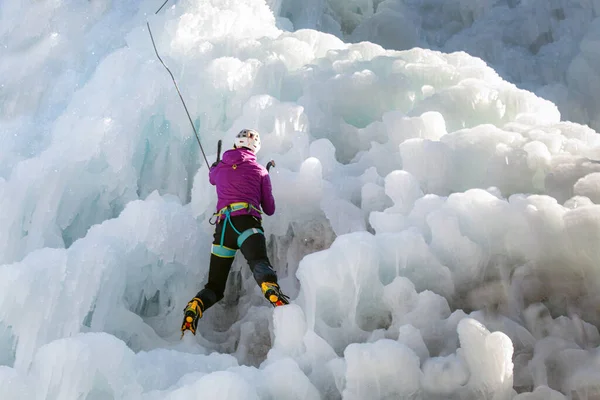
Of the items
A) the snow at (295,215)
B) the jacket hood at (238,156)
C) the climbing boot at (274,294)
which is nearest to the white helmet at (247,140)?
the jacket hood at (238,156)

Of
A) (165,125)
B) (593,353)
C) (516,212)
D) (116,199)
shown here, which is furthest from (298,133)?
(593,353)

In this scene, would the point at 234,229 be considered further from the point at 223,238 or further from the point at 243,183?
the point at 243,183

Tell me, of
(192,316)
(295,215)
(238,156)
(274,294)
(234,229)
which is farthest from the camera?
(295,215)

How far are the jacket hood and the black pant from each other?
0.45 metres

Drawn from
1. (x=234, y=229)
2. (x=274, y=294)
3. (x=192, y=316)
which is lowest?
(x=192, y=316)

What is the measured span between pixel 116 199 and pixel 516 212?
3.49m

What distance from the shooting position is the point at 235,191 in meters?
4.29

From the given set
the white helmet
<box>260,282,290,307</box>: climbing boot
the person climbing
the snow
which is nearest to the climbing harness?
the person climbing

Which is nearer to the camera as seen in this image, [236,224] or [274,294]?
[274,294]

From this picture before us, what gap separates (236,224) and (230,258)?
26cm

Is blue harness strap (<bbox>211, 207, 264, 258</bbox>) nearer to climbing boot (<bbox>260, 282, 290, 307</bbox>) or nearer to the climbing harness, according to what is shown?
the climbing harness

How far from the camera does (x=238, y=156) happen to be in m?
4.46

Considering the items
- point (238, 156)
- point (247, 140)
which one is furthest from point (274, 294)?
point (247, 140)

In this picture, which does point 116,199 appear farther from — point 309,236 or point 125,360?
point 125,360
